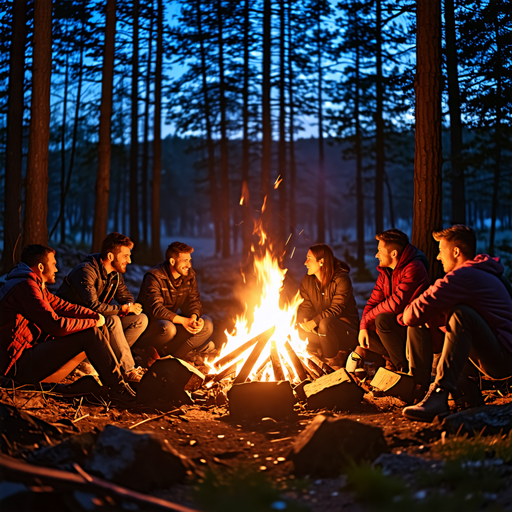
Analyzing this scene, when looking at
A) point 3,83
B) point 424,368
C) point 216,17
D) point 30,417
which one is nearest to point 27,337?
point 30,417

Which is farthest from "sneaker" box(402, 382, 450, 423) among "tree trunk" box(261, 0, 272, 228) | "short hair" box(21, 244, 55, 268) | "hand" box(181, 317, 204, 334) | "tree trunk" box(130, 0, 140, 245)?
"tree trunk" box(130, 0, 140, 245)

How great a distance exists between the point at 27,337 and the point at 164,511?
298cm

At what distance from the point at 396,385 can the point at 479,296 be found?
1.47 metres

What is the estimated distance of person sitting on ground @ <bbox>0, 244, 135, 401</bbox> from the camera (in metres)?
4.79

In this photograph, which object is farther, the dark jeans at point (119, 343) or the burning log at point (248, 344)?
the burning log at point (248, 344)

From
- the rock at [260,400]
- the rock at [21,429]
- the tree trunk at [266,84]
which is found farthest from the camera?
the tree trunk at [266,84]

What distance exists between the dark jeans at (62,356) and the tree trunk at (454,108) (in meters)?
7.89

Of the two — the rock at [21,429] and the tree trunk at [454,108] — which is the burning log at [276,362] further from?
the tree trunk at [454,108]

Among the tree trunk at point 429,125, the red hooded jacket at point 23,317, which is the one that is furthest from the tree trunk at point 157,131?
the red hooded jacket at point 23,317

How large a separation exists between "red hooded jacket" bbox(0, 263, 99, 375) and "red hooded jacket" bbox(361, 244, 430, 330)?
3384 millimetres

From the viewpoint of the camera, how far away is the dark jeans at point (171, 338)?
6.66 m

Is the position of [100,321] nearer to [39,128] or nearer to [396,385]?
[396,385]

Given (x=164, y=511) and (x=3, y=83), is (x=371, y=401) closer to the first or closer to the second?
(x=164, y=511)

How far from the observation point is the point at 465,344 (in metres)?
4.12
